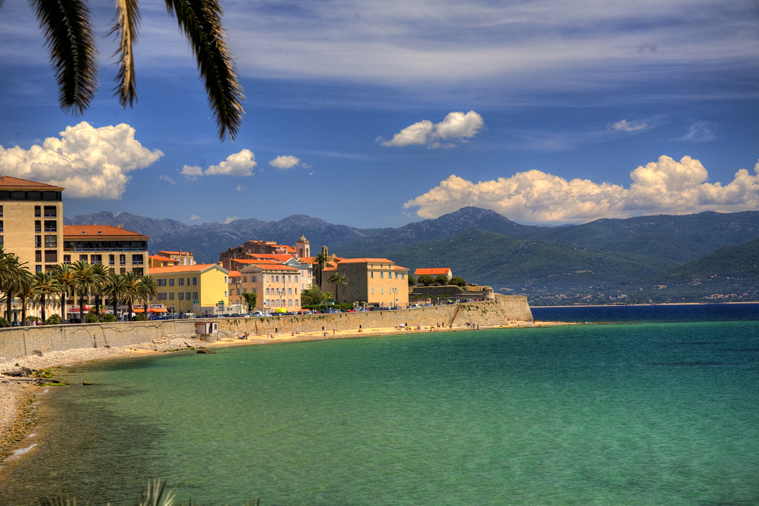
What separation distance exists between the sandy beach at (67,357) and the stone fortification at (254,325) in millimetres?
943

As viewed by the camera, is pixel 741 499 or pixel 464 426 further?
pixel 464 426

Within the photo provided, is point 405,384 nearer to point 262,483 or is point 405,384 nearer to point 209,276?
point 262,483

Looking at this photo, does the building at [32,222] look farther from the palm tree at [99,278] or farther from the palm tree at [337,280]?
the palm tree at [337,280]

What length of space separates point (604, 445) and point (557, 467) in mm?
4334

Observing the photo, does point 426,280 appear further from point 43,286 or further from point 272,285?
point 43,286

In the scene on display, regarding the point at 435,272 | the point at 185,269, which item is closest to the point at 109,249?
the point at 185,269

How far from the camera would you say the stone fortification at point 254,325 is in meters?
52.5

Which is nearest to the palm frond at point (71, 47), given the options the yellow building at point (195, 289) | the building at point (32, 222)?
the building at point (32, 222)

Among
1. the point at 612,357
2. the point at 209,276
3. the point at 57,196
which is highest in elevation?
the point at 57,196

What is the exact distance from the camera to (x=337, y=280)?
118 m

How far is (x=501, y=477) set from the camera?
809 inches

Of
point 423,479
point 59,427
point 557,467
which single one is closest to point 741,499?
point 557,467

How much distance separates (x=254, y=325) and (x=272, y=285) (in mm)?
22220

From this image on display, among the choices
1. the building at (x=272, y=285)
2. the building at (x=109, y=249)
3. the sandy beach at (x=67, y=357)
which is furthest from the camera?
the building at (x=272, y=285)
